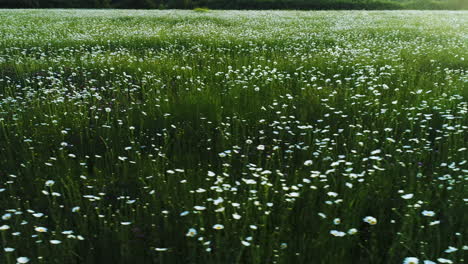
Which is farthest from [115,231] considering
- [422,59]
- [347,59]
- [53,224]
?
[422,59]

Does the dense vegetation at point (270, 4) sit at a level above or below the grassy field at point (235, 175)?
above

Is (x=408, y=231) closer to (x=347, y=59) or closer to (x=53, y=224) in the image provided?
(x=53, y=224)

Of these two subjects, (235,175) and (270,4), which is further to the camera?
(270,4)

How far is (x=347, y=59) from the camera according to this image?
9.10 meters

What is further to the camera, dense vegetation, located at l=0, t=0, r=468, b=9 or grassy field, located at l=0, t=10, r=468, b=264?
dense vegetation, located at l=0, t=0, r=468, b=9

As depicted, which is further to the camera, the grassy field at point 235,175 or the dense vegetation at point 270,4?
the dense vegetation at point 270,4

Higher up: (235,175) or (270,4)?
(270,4)

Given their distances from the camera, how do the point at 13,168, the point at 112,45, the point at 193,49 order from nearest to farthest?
the point at 13,168 < the point at 193,49 < the point at 112,45

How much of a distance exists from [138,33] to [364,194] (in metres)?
12.8

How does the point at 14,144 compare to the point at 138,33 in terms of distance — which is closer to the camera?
the point at 14,144

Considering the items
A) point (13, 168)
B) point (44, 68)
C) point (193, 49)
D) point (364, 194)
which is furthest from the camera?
point (193, 49)

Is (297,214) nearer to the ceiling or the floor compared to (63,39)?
nearer to the floor

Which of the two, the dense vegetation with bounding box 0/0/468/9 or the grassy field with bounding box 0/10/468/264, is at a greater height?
the dense vegetation with bounding box 0/0/468/9

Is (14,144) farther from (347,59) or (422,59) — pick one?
(422,59)
